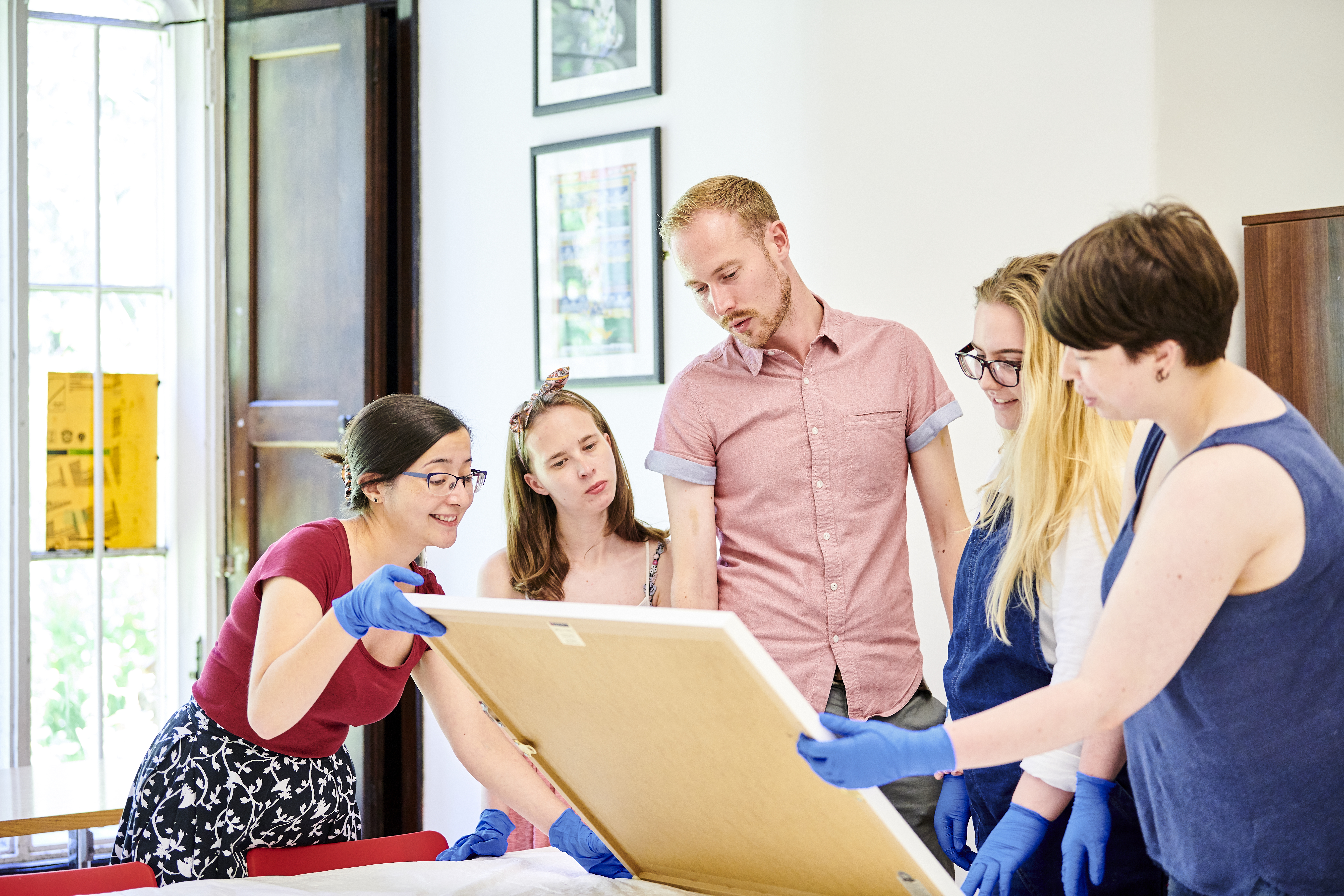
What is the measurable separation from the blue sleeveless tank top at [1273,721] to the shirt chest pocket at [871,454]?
2.51 feet

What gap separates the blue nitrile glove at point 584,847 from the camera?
1519mm

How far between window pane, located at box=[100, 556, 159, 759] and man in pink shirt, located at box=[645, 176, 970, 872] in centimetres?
220

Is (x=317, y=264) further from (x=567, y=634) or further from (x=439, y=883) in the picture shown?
(x=567, y=634)

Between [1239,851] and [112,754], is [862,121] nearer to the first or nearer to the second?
[1239,851]

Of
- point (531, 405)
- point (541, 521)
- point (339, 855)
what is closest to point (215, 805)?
point (339, 855)

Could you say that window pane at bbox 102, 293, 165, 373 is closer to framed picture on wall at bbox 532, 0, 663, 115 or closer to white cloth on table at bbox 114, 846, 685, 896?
framed picture on wall at bbox 532, 0, 663, 115

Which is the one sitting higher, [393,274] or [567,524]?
[393,274]

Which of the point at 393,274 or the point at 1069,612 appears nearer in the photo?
the point at 1069,612

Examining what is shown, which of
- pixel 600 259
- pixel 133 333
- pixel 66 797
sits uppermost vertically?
pixel 600 259

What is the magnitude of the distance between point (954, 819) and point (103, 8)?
3286 mm

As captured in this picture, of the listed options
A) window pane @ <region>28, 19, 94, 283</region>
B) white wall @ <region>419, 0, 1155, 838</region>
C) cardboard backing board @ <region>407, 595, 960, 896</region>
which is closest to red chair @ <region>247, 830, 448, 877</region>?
cardboard backing board @ <region>407, 595, 960, 896</region>

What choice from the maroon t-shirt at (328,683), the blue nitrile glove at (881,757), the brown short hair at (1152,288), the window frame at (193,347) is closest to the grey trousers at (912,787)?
the maroon t-shirt at (328,683)

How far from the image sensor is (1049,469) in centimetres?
135

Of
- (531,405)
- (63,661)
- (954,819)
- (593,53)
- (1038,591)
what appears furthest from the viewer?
(63,661)
